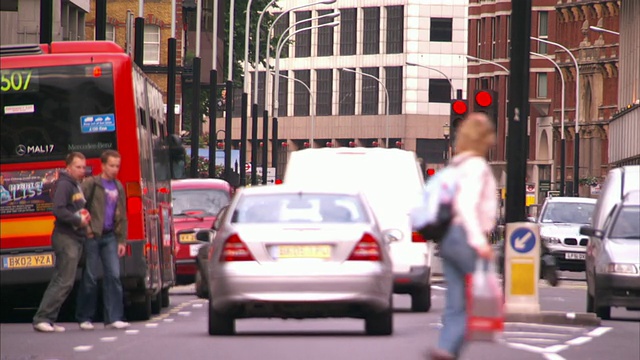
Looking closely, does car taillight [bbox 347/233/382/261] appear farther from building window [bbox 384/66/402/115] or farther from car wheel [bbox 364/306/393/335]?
building window [bbox 384/66/402/115]

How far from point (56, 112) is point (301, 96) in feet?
426

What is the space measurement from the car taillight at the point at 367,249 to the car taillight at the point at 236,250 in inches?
40.1

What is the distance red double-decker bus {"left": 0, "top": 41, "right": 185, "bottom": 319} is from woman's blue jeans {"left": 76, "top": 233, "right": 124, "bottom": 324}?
72 cm

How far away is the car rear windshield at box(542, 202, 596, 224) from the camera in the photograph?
42.4 m

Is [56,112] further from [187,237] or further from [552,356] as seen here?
[187,237]

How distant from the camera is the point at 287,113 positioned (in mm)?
152375

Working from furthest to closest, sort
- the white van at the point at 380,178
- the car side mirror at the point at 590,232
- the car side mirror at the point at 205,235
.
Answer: the car side mirror at the point at 590,232 < the white van at the point at 380,178 < the car side mirror at the point at 205,235

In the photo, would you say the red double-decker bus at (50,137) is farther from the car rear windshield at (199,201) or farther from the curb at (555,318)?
the car rear windshield at (199,201)

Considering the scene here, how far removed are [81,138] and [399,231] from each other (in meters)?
4.19

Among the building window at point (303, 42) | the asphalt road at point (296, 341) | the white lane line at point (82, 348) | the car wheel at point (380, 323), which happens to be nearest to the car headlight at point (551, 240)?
the asphalt road at point (296, 341)

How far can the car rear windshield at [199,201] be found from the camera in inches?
1265

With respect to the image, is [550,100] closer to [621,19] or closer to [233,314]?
[621,19]

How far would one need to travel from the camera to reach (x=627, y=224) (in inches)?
1052

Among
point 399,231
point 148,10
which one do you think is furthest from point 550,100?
point 399,231
